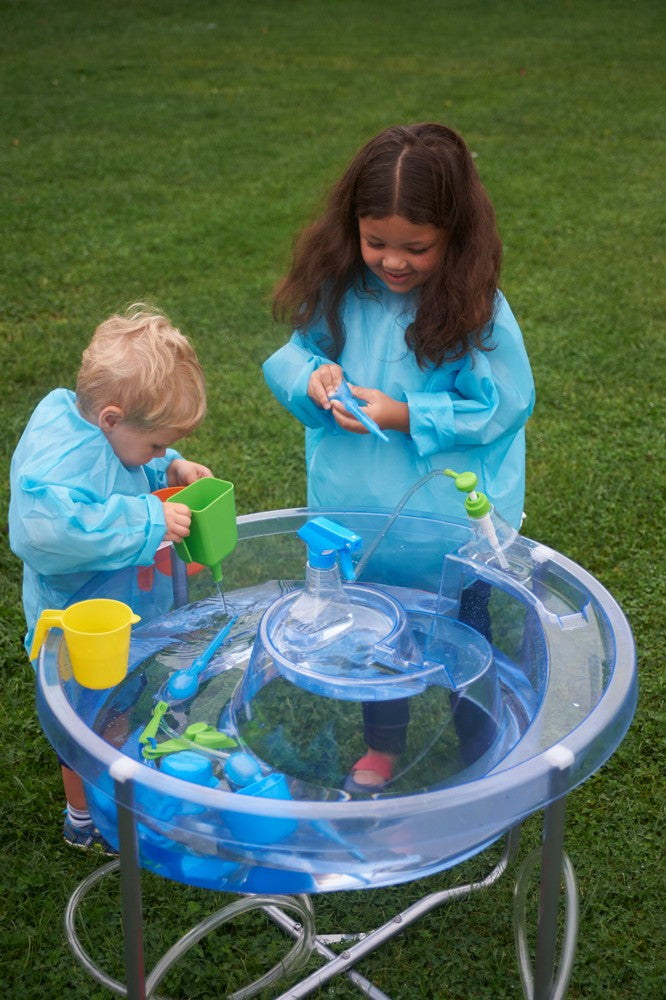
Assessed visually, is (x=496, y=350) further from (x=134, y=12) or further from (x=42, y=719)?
(x=134, y=12)

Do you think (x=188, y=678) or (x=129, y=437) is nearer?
(x=188, y=678)

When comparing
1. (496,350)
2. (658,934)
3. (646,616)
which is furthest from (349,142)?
(658,934)

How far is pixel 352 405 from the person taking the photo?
71.6 inches

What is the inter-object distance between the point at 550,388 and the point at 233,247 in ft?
6.71

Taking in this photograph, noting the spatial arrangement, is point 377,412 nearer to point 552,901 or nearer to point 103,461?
point 103,461

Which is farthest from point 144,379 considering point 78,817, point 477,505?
point 78,817

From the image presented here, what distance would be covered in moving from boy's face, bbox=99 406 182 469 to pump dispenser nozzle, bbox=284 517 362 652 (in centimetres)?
33

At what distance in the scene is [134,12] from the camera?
1154 cm

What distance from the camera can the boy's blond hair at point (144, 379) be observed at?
1.72 meters

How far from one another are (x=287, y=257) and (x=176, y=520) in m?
2.65

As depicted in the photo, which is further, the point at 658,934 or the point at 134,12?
the point at 134,12

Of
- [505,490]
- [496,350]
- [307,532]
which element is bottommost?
A: [505,490]

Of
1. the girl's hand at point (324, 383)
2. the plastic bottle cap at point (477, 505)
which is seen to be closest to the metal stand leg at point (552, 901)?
the plastic bottle cap at point (477, 505)

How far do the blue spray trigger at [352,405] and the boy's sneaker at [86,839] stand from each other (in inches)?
37.6
